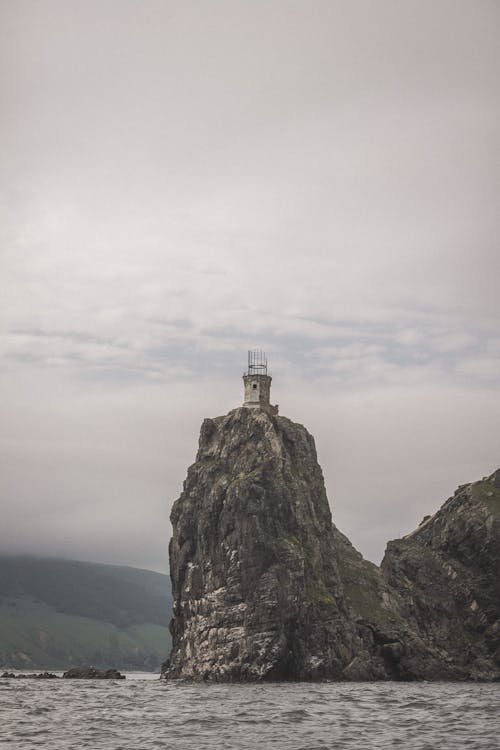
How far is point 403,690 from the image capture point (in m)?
135

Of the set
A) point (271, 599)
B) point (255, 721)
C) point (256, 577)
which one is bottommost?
point (255, 721)

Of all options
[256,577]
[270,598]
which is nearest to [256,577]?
[256,577]

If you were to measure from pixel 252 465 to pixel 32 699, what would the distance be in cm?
8141

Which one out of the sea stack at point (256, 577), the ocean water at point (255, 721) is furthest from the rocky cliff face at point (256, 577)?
the ocean water at point (255, 721)

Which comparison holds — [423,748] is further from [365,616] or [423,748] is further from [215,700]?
[365,616]

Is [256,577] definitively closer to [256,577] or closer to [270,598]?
[256,577]

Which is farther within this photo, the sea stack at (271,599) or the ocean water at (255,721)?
the sea stack at (271,599)

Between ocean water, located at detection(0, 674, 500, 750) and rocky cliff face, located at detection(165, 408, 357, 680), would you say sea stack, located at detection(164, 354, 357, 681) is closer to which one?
rocky cliff face, located at detection(165, 408, 357, 680)

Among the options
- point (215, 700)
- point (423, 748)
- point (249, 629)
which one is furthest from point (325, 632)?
point (423, 748)

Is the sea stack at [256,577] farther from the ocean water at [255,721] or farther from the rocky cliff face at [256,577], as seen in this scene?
the ocean water at [255,721]

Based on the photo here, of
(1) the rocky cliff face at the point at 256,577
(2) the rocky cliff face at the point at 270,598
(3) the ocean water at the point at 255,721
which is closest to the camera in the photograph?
(3) the ocean water at the point at 255,721

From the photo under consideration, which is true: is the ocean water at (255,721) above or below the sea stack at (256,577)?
below

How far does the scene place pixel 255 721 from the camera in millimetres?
86188

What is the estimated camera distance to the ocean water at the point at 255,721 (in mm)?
70938
